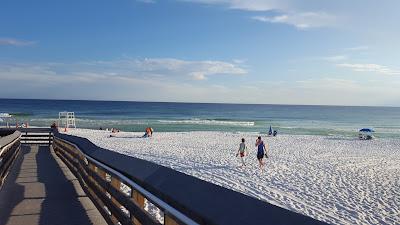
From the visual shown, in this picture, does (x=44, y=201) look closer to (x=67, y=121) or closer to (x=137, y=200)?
(x=137, y=200)

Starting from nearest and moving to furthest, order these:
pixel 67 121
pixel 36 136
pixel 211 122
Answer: pixel 36 136, pixel 67 121, pixel 211 122

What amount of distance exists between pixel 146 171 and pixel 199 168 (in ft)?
49.1

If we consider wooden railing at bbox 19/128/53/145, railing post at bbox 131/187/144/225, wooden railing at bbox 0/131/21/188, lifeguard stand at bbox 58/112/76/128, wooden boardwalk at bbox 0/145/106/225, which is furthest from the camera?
lifeguard stand at bbox 58/112/76/128

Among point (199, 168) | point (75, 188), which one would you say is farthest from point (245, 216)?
point (199, 168)

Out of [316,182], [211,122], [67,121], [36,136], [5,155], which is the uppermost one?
[5,155]

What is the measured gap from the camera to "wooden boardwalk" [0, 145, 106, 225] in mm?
6419

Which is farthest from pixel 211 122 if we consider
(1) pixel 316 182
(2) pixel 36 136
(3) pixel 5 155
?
(3) pixel 5 155

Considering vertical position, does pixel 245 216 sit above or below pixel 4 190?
above

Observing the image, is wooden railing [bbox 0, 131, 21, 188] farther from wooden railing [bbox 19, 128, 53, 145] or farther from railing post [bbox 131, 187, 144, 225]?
wooden railing [bbox 19, 128, 53, 145]

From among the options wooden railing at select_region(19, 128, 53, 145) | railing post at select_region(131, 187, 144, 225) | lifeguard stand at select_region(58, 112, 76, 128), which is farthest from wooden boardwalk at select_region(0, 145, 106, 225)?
lifeguard stand at select_region(58, 112, 76, 128)

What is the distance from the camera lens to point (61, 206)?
7.38m

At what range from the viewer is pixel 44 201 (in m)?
7.72

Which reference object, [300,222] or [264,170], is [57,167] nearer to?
[264,170]

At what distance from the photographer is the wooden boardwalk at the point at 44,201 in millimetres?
6419
